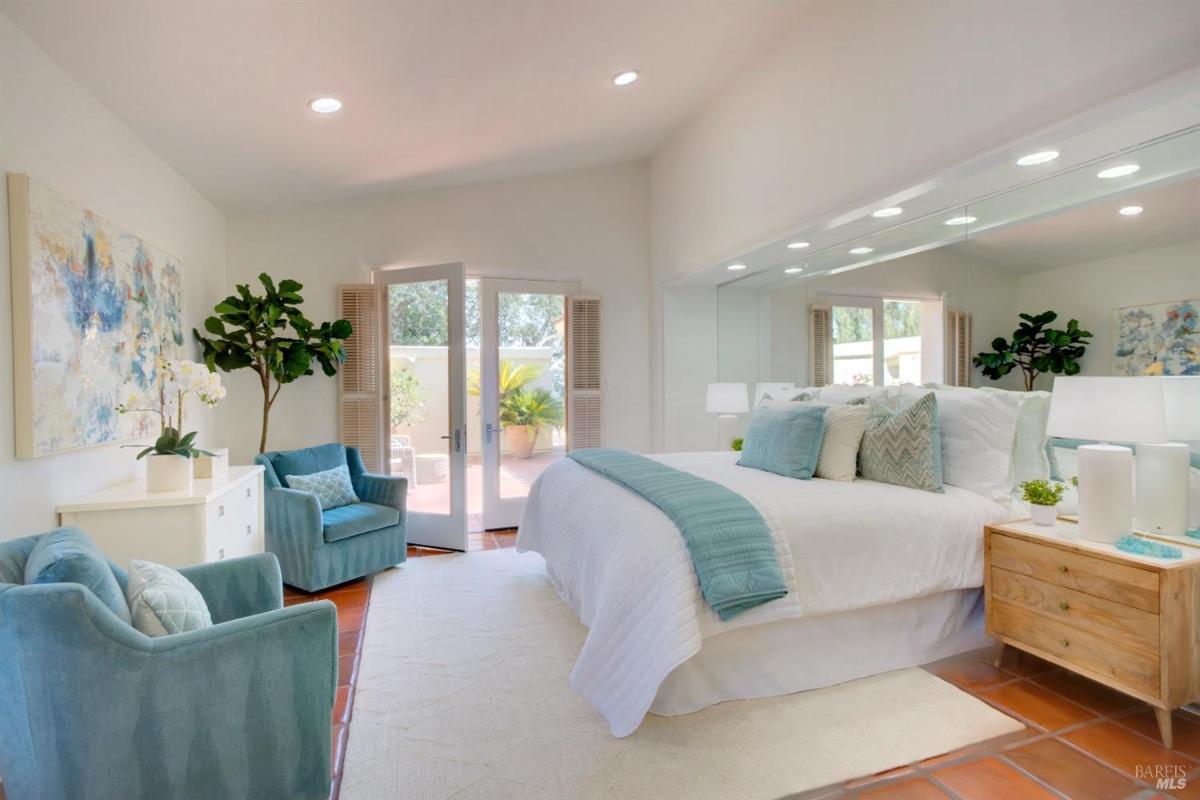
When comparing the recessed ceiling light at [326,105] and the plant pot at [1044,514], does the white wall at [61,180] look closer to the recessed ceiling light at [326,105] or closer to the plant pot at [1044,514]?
the recessed ceiling light at [326,105]

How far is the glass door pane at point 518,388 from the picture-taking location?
500 centimetres

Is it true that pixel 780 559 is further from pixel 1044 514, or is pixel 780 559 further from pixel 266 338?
pixel 266 338

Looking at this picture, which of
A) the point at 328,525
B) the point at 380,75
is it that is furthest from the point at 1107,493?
the point at 328,525

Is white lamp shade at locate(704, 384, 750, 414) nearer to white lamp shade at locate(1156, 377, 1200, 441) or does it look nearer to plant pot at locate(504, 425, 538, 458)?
plant pot at locate(504, 425, 538, 458)

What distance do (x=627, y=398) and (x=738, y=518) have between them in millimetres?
3126

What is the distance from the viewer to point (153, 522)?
2.47 m

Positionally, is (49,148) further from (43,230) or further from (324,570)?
(324,570)

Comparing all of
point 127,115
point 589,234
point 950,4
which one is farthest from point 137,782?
point 589,234

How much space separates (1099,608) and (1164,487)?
534 millimetres

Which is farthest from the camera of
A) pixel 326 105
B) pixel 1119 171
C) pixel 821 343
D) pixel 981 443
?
pixel 821 343

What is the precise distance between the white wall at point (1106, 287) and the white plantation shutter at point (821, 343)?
3.82ft

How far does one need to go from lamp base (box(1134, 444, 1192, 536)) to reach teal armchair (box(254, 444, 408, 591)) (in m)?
3.82

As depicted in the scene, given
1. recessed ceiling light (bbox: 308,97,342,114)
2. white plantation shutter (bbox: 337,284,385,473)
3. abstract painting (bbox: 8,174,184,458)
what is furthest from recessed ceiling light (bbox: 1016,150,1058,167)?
white plantation shutter (bbox: 337,284,385,473)

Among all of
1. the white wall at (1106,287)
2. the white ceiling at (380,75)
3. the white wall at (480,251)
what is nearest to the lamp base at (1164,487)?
the white wall at (1106,287)
